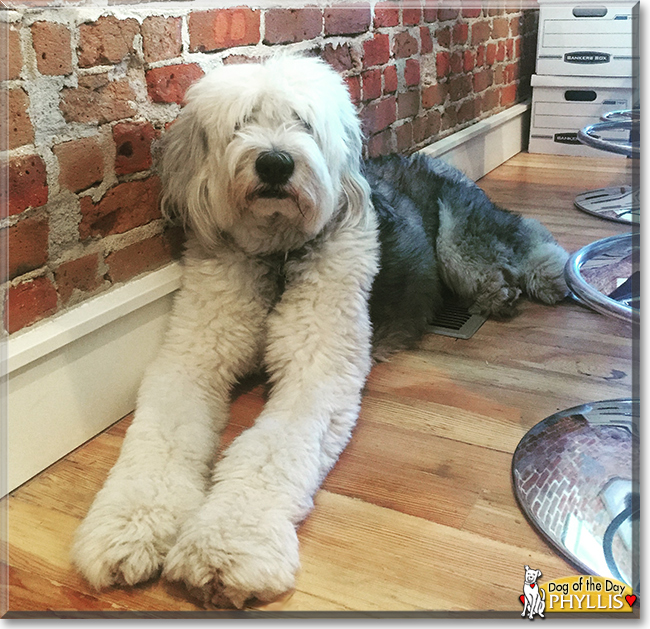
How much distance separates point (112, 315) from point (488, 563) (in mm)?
993

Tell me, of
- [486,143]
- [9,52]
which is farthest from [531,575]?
[486,143]

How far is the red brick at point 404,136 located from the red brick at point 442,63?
0.36m

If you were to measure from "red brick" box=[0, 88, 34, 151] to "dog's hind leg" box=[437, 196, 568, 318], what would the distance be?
4.22 ft

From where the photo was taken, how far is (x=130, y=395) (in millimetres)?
1799

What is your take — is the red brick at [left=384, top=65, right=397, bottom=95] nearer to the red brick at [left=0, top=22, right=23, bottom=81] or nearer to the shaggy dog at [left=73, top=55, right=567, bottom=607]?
the shaggy dog at [left=73, top=55, right=567, bottom=607]

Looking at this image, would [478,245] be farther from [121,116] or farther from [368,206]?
[121,116]

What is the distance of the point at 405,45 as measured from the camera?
2.90 meters

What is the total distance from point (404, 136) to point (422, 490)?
6.30 feet

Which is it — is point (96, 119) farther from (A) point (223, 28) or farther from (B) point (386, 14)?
(B) point (386, 14)

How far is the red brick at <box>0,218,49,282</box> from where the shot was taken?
4.78 ft

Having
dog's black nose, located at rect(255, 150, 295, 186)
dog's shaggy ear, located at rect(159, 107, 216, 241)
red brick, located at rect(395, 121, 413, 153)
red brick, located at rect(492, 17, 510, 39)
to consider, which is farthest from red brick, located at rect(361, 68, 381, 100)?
red brick, located at rect(492, 17, 510, 39)

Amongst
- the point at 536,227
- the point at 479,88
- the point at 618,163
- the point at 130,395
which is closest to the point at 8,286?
the point at 130,395

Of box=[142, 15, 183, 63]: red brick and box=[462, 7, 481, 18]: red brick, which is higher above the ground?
box=[462, 7, 481, 18]: red brick

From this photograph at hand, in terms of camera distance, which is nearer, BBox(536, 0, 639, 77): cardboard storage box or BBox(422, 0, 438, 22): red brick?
BBox(422, 0, 438, 22): red brick
